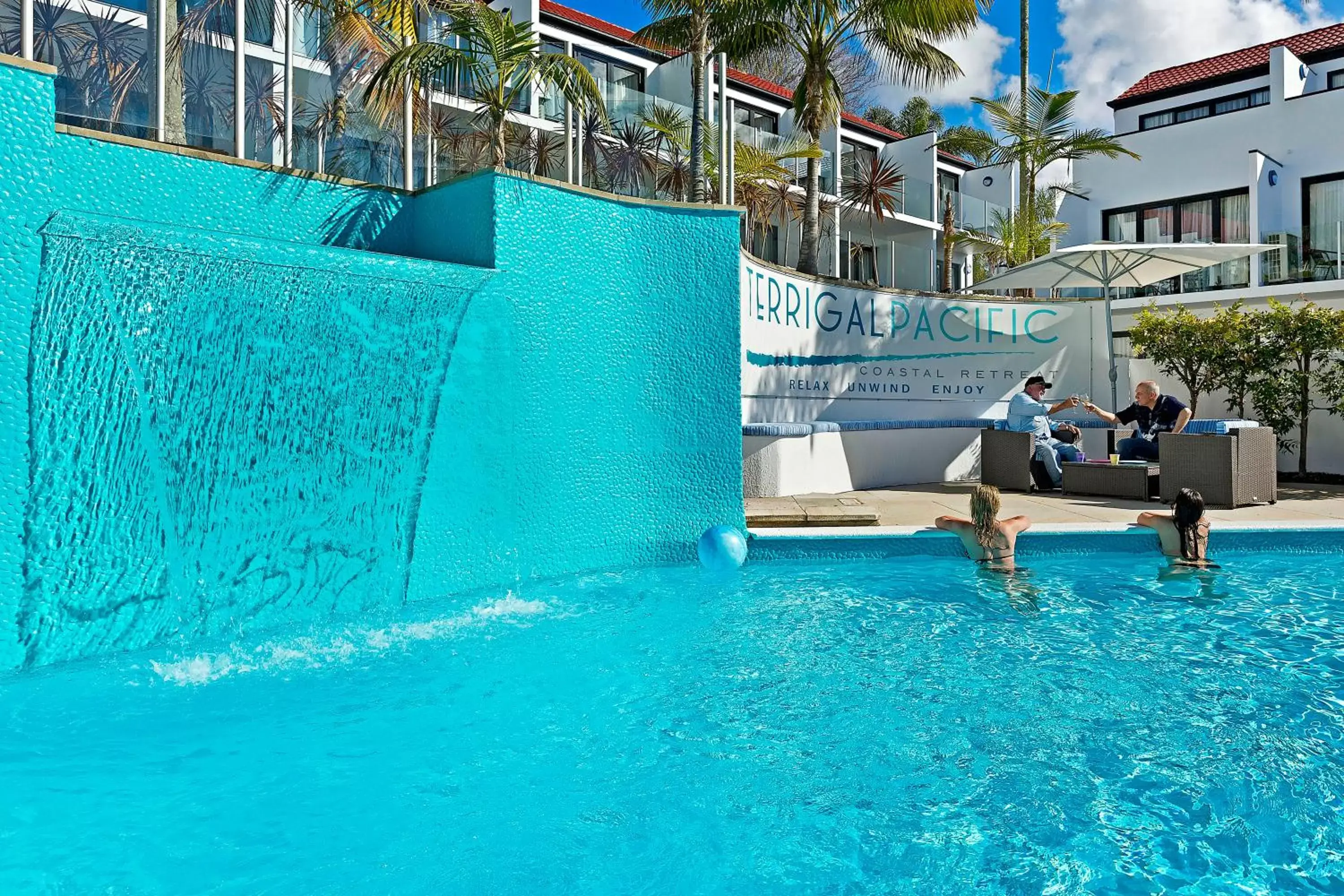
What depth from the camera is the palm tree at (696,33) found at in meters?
9.91

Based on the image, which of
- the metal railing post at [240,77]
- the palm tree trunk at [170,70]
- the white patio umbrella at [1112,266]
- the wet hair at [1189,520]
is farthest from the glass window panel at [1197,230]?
the palm tree trunk at [170,70]

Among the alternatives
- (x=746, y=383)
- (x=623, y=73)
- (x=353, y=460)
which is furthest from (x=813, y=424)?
(x=623, y=73)

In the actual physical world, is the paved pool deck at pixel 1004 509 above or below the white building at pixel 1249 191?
below

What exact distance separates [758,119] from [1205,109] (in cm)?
1075

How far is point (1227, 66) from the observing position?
2208 centimetres

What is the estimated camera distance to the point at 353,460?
18.7 ft

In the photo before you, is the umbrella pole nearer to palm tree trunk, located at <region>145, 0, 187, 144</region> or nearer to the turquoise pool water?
the turquoise pool water

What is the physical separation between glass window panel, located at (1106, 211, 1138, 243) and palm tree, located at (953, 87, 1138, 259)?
1.20 metres

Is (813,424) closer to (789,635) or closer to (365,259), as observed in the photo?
(789,635)

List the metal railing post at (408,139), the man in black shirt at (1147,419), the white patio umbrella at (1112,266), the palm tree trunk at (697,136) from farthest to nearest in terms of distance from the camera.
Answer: the white patio umbrella at (1112,266) < the man in black shirt at (1147,419) < the palm tree trunk at (697,136) < the metal railing post at (408,139)

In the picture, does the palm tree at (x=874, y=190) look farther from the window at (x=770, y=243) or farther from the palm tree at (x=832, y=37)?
the palm tree at (x=832, y=37)

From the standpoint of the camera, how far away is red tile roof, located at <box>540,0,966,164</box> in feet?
69.5

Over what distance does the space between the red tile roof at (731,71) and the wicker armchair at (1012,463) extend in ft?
39.1

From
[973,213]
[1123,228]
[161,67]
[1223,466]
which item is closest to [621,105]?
[1123,228]
